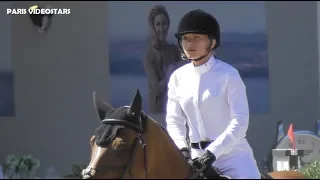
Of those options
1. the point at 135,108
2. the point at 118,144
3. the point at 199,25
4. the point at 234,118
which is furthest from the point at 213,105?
the point at 118,144

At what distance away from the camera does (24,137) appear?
366 inches

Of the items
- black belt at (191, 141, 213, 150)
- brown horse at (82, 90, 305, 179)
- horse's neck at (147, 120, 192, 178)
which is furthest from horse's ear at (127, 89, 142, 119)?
black belt at (191, 141, 213, 150)

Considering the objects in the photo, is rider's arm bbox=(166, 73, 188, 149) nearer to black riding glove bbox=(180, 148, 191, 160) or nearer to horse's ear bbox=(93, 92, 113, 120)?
black riding glove bbox=(180, 148, 191, 160)

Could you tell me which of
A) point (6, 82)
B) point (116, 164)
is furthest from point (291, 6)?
point (116, 164)

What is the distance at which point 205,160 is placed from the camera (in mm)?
3795

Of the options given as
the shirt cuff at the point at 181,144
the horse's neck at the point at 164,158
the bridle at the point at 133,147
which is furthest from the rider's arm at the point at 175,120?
the bridle at the point at 133,147

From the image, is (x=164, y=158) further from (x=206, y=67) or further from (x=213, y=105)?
(x=206, y=67)

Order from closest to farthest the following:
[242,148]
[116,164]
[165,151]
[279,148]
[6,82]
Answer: [116,164] → [165,151] → [242,148] → [279,148] → [6,82]

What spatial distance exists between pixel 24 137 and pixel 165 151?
5824mm

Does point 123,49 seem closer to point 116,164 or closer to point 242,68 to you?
point 242,68

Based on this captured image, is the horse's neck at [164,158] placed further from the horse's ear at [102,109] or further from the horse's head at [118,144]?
the horse's ear at [102,109]

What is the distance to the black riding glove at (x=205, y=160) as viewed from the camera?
3793 millimetres

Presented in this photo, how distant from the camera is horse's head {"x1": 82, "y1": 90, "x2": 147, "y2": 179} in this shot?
3430mm

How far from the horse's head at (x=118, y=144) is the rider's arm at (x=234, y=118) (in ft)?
1.62
